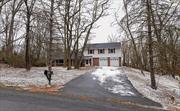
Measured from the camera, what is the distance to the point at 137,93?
66.9 ft

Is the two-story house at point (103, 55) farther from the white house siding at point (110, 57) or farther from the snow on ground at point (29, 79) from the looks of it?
the snow on ground at point (29, 79)

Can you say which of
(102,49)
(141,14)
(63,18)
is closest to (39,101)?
(141,14)

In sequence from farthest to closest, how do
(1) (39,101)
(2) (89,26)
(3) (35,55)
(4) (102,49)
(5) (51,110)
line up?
(4) (102,49) < (3) (35,55) < (2) (89,26) < (1) (39,101) < (5) (51,110)

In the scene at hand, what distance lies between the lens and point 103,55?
73750mm

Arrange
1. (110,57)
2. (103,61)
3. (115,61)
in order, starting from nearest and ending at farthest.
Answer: (115,61) → (110,57) → (103,61)

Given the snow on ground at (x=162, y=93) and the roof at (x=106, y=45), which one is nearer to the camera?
the snow on ground at (x=162, y=93)

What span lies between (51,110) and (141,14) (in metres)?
13.5

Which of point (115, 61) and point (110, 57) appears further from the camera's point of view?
point (110, 57)

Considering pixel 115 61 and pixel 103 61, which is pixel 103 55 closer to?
pixel 103 61

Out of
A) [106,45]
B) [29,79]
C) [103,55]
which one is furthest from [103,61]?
[29,79]

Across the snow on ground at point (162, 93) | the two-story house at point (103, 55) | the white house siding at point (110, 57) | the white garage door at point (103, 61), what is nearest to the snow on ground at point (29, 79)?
the snow on ground at point (162, 93)

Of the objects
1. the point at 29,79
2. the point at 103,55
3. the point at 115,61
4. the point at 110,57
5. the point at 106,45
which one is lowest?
the point at 29,79

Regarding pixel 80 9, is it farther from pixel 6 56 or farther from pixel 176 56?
pixel 176 56

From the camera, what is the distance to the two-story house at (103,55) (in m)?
71.9
